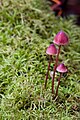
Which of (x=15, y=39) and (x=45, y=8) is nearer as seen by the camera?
(x=15, y=39)

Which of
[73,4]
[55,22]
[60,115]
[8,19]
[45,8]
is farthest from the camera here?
[73,4]

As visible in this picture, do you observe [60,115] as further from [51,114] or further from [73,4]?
[73,4]

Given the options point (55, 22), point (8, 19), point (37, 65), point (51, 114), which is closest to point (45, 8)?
point (55, 22)

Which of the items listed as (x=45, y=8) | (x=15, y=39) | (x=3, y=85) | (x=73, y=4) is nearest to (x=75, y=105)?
(x=3, y=85)

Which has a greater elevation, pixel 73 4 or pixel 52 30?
pixel 52 30

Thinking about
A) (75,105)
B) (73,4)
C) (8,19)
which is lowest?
(73,4)

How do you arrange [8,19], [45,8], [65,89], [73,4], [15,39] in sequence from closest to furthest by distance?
[65,89] → [15,39] → [8,19] → [45,8] → [73,4]
